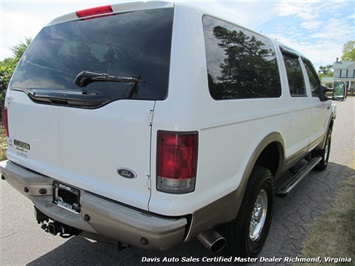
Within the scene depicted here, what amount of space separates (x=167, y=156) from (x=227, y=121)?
0.58 meters

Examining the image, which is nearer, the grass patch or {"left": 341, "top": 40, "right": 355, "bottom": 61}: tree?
the grass patch

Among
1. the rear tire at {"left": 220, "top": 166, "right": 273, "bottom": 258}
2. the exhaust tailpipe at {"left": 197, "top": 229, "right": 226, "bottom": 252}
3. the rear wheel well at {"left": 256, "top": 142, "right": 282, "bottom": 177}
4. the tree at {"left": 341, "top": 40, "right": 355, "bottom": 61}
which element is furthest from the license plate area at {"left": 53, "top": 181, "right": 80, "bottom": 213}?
the tree at {"left": 341, "top": 40, "right": 355, "bottom": 61}

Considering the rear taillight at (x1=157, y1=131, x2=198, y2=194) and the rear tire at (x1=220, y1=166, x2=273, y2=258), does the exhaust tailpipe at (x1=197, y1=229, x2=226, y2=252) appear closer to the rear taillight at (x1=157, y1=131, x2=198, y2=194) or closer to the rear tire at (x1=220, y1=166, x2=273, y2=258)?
the rear tire at (x1=220, y1=166, x2=273, y2=258)

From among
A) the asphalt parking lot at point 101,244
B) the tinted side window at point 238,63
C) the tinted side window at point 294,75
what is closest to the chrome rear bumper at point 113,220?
the asphalt parking lot at point 101,244

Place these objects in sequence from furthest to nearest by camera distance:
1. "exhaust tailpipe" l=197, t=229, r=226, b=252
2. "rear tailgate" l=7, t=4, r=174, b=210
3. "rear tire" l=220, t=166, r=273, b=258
A: "rear tire" l=220, t=166, r=273, b=258
"exhaust tailpipe" l=197, t=229, r=226, b=252
"rear tailgate" l=7, t=4, r=174, b=210

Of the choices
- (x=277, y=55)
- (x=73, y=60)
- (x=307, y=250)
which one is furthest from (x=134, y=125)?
(x=307, y=250)

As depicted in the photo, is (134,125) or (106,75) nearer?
(134,125)

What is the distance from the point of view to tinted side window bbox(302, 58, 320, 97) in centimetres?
452

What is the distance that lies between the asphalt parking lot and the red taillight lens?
223cm

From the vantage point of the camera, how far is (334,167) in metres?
6.12

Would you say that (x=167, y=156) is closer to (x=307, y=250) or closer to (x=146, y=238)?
(x=146, y=238)

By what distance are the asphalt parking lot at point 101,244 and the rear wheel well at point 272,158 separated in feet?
2.55

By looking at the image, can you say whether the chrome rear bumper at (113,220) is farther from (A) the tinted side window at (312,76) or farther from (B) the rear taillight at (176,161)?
(A) the tinted side window at (312,76)

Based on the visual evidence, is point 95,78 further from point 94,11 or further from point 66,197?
point 66,197
